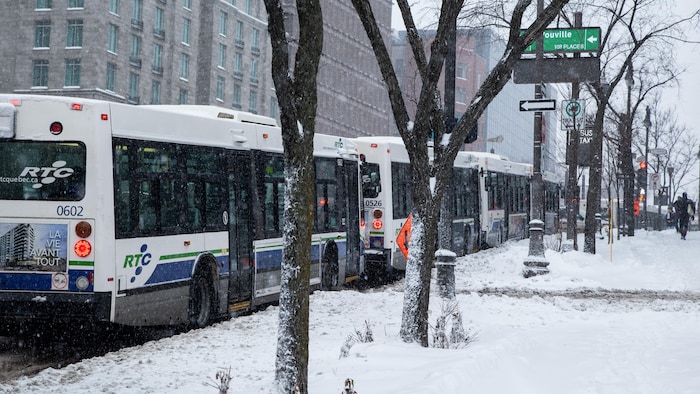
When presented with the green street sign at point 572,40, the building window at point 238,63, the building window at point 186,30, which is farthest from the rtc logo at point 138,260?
the building window at point 238,63

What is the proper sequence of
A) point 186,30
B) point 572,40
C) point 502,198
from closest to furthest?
point 572,40
point 502,198
point 186,30

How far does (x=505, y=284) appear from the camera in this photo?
69.7 feet

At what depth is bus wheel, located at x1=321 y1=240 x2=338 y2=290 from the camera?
63.0 ft

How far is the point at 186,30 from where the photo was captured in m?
77.2

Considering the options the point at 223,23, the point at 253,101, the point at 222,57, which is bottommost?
the point at 253,101

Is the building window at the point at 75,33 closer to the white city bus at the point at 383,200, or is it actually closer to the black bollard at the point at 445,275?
the white city bus at the point at 383,200

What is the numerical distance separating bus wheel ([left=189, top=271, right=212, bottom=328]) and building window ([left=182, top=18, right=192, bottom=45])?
64.2 m

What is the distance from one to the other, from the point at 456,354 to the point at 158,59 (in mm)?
66152

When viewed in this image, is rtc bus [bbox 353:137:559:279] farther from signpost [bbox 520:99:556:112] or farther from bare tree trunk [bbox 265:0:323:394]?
bare tree trunk [bbox 265:0:323:394]

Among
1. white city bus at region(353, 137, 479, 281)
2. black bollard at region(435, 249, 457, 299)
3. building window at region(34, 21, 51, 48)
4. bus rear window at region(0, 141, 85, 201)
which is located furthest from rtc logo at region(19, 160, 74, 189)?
building window at region(34, 21, 51, 48)

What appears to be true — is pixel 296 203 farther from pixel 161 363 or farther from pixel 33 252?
pixel 33 252

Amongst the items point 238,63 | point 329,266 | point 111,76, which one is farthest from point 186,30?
point 329,266

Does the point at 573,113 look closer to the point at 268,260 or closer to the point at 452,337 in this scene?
the point at 268,260

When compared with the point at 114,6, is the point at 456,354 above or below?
below
